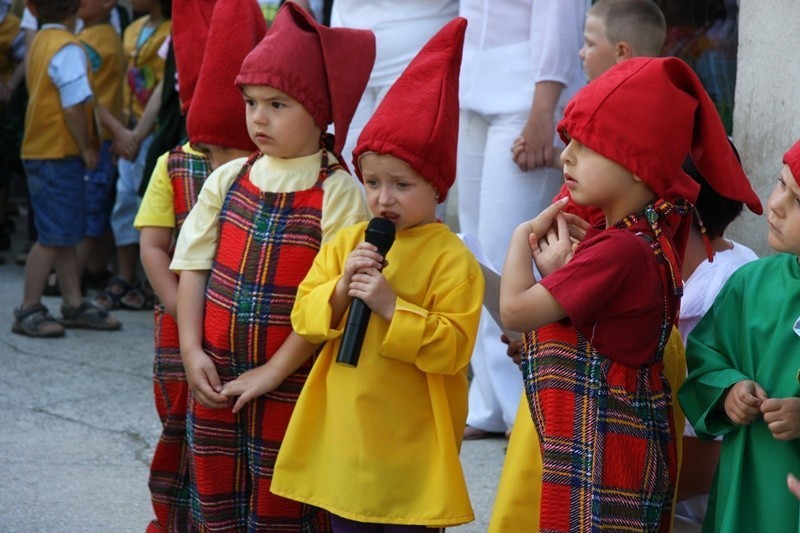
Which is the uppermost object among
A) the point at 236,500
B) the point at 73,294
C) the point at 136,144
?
the point at 236,500

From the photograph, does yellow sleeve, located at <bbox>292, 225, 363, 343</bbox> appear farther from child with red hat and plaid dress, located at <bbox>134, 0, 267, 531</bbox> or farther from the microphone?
child with red hat and plaid dress, located at <bbox>134, 0, 267, 531</bbox>

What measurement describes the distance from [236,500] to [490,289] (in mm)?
910

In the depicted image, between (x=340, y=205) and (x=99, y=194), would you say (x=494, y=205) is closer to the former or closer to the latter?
(x=340, y=205)

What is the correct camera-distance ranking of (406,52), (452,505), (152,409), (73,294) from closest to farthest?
1. (452,505)
2. (406,52)
3. (152,409)
4. (73,294)

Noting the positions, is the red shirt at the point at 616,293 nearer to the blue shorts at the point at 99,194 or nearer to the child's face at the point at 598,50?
the child's face at the point at 598,50

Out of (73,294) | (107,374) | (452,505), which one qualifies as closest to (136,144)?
(73,294)

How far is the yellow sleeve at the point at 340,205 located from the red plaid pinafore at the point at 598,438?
0.72 meters

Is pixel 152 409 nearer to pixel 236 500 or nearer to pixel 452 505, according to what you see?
pixel 236 500

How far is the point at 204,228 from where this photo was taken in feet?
10.9

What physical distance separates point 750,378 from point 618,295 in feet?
1.27

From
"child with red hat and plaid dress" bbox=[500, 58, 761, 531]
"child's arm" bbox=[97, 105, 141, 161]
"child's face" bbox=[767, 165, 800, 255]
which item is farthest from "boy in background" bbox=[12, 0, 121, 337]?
"child's face" bbox=[767, 165, 800, 255]

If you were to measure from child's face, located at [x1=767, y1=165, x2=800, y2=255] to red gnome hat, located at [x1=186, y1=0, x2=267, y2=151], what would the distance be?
1581 millimetres

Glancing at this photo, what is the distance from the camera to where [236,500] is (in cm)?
330

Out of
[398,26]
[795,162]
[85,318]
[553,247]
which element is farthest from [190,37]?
[85,318]
